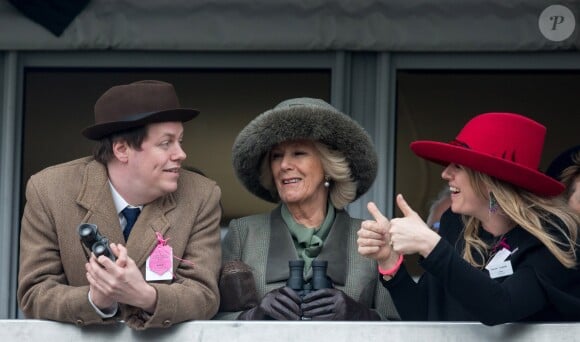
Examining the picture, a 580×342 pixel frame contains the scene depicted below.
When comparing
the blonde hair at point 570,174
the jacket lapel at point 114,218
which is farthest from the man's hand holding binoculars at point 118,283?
the blonde hair at point 570,174

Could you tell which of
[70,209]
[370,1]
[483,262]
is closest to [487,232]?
[483,262]

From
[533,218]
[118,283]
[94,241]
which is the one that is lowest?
[118,283]

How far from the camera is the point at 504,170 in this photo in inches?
156

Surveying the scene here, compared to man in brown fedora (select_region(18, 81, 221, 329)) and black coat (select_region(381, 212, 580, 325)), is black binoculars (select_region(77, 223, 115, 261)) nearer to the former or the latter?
man in brown fedora (select_region(18, 81, 221, 329))

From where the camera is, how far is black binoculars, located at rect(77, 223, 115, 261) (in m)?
3.66

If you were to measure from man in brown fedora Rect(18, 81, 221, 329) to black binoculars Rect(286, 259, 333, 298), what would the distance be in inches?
9.1

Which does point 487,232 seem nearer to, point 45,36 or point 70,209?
point 70,209

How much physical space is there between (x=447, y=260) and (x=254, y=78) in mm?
2839

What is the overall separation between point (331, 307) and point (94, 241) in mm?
817

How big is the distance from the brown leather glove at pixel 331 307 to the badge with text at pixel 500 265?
1.44ft

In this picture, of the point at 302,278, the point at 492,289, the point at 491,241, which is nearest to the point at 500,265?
the point at 491,241

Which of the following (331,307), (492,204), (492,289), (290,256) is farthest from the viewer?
(290,256)

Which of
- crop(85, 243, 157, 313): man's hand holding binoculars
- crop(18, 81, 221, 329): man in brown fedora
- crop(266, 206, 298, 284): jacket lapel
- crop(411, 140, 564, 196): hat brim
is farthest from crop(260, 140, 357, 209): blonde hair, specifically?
crop(85, 243, 157, 313): man's hand holding binoculars

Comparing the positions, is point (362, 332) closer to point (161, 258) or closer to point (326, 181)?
point (161, 258)
